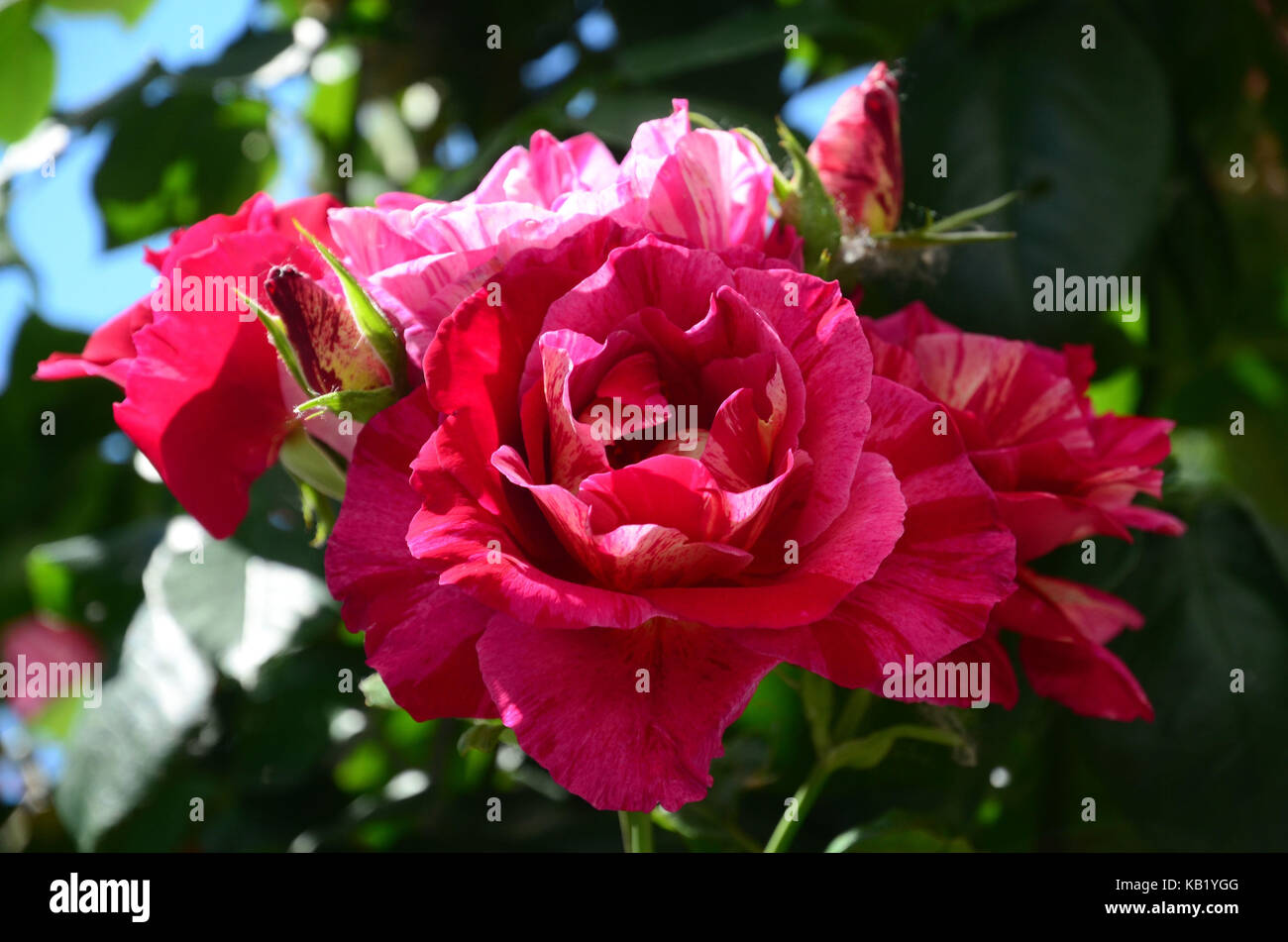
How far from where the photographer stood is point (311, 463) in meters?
0.34

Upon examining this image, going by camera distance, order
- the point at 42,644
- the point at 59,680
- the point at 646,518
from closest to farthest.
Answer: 1. the point at 646,518
2. the point at 59,680
3. the point at 42,644

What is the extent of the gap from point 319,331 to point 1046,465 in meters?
0.21

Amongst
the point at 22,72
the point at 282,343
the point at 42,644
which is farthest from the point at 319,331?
the point at 42,644

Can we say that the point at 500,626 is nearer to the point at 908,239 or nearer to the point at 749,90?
the point at 908,239

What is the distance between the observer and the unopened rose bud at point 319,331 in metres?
0.29

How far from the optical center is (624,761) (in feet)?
0.83

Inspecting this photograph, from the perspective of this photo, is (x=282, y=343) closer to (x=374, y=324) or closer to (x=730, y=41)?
(x=374, y=324)

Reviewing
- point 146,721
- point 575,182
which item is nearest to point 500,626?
point 575,182

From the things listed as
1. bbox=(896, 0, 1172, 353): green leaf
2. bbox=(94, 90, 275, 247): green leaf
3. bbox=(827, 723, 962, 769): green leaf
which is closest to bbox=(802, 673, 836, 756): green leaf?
bbox=(827, 723, 962, 769): green leaf

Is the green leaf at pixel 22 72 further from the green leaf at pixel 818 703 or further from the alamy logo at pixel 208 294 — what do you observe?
the green leaf at pixel 818 703

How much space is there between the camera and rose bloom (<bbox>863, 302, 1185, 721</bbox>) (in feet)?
1.06

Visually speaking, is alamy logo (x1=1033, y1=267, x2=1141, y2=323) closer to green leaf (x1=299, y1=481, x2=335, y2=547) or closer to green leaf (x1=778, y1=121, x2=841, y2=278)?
green leaf (x1=778, y1=121, x2=841, y2=278)
